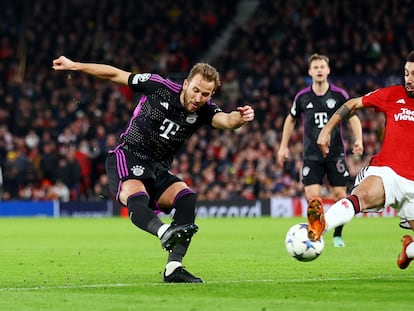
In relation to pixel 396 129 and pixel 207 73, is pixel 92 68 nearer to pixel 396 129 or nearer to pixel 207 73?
pixel 207 73

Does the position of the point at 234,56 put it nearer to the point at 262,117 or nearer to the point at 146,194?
the point at 262,117

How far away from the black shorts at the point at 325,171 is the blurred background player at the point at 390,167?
205 inches

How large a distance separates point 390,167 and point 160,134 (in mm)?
2095

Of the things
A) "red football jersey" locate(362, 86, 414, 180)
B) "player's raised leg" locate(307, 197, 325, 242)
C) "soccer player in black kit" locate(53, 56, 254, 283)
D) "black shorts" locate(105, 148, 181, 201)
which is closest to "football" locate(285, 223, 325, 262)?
"player's raised leg" locate(307, 197, 325, 242)

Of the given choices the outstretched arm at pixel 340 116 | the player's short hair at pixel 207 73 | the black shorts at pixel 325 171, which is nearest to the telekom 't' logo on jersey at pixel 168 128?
the player's short hair at pixel 207 73

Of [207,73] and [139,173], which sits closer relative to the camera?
[207,73]

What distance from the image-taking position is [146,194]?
356 inches

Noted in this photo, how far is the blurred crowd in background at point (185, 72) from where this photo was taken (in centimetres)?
2759

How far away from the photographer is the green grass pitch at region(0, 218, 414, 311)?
7.36 metres

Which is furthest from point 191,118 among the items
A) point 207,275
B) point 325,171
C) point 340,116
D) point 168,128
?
point 325,171

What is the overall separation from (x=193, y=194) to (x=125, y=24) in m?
25.9

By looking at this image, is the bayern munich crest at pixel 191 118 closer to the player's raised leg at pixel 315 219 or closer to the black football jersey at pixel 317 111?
the player's raised leg at pixel 315 219

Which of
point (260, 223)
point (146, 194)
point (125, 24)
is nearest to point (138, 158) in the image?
point (146, 194)

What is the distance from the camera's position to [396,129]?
9117 mm
